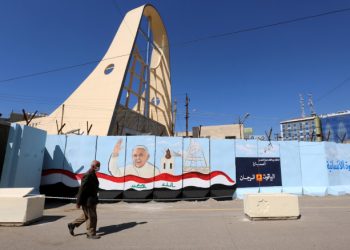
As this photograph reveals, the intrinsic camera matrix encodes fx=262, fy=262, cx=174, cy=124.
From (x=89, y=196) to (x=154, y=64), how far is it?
46.9 metres

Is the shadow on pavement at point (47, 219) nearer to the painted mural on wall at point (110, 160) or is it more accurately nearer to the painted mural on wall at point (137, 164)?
the painted mural on wall at point (110, 160)

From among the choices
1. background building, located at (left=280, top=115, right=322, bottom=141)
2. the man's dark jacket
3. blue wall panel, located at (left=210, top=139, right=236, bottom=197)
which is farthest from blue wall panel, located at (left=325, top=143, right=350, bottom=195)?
background building, located at (left=280, top=115, right=322, bottom=141)

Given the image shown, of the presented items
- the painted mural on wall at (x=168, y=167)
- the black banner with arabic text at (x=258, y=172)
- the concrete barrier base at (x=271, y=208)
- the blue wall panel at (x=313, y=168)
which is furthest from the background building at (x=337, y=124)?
the concrete barrier base at (x=271, y=208)

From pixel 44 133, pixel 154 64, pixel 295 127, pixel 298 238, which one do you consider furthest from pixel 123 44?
pixel 295 127

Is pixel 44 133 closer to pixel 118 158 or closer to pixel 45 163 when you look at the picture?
pixel 45 163

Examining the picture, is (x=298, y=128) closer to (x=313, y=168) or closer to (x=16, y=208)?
(x=313, y=168)

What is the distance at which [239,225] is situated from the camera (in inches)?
291

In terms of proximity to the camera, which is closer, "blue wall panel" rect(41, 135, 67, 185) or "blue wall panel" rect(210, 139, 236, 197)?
"blue wall panel" rect(41, 135, 67, 185)

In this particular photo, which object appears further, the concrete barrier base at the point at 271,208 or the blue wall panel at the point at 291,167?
the blue wall panel at the point at 291,167

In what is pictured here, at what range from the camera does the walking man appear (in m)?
6.23

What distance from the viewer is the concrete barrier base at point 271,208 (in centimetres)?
805

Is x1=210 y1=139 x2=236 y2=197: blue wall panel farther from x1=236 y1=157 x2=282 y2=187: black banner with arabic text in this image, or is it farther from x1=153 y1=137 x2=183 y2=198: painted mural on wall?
x1=153 y1=137 x2=183 y2=198: painted mural on wall

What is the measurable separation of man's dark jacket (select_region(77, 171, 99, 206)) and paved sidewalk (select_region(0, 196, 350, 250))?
2.67ft

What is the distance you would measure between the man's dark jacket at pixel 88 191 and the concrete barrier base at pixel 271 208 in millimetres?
4712
